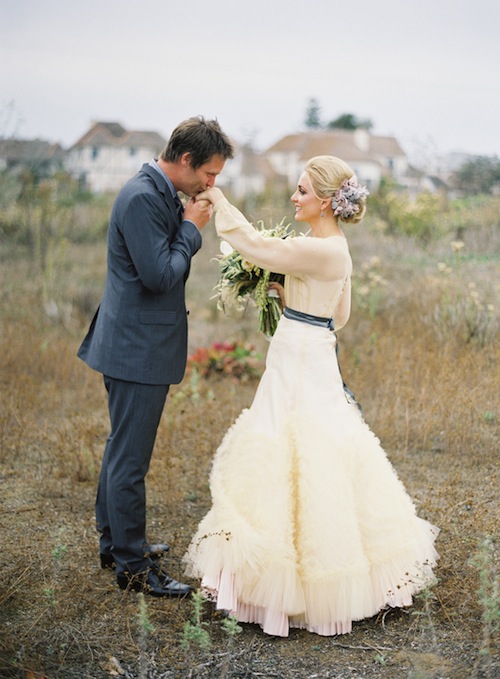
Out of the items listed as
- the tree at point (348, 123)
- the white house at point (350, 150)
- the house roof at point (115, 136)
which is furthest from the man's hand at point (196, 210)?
the tree at point (348, 123)

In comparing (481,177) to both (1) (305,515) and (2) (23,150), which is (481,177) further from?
(1) (305,515)

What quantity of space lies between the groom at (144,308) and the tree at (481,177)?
1759 centimetres

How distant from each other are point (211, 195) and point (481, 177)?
18.4 meters

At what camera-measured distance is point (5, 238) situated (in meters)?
14.3

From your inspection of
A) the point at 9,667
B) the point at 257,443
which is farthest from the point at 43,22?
the point at 9,667

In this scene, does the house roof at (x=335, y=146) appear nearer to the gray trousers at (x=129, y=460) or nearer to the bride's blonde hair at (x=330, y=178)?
the bride's blonde hair at (x=330, y=178)

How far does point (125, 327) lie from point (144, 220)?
53cm

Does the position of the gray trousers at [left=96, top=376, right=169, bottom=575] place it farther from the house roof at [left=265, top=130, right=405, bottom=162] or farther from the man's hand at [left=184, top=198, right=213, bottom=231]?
the house roof at [left=265, top=130, right=405, bottom=162]

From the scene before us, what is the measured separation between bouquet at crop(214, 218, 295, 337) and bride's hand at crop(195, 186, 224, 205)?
0.36 meters

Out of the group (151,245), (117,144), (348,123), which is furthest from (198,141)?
(348,123)

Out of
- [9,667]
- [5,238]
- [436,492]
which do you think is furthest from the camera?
[5,238]

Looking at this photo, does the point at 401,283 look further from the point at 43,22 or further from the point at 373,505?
the point at 373,505

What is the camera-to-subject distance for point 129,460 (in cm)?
385

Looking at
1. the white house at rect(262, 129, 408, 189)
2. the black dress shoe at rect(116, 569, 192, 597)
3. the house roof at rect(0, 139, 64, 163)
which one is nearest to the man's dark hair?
the black dress shoe at rect(116, 569, 192, 597)
